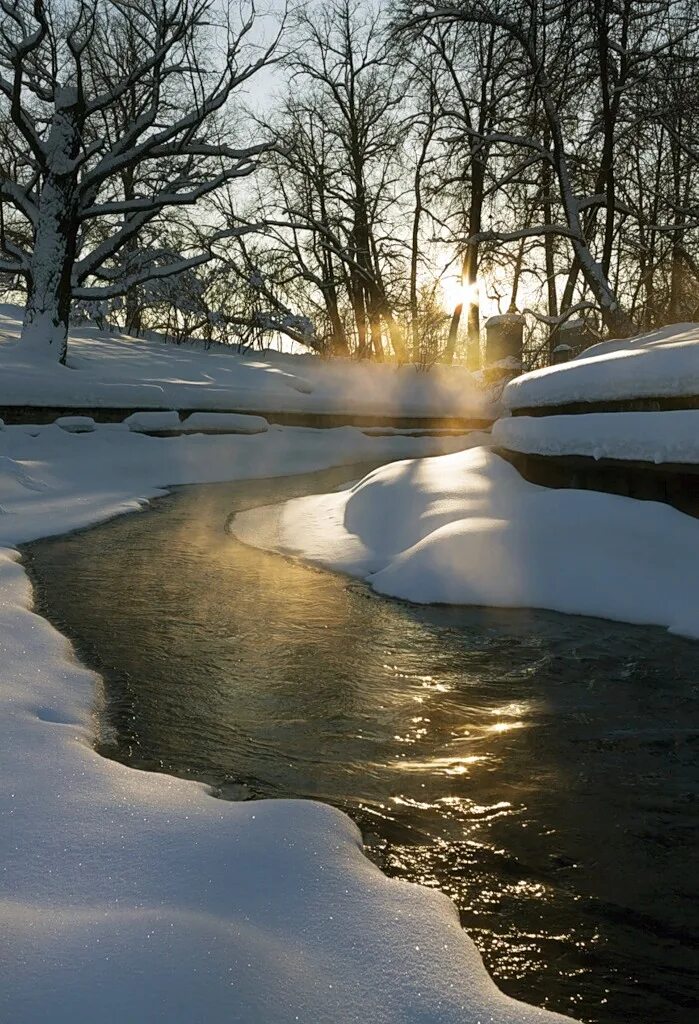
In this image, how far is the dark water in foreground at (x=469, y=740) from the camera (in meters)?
1.86

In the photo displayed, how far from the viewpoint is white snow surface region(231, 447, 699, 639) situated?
4.51m

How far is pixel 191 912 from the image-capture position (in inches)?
66.6

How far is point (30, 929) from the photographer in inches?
62.3

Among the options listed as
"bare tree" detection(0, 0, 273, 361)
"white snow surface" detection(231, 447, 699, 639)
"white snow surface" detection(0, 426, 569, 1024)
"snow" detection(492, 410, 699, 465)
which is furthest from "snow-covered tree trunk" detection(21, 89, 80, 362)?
"white snow surface" detection(0, 426, 569, 1024)

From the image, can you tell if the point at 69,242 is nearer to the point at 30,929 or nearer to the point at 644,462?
the point at 644,462

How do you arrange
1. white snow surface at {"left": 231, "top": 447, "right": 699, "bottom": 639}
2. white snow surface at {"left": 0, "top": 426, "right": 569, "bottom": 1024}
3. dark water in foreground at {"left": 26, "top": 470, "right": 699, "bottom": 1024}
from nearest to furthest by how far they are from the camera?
white snow surface at {"left": 0, "top": 426, "right": 569, "bottom": 1024}
dark water in foreground at {"left": 26, "top": 470, "right": 699, "bottom": 1024}
white snow surface at {"left": 231, "top": 447, "right": 699, "bottom": 639}

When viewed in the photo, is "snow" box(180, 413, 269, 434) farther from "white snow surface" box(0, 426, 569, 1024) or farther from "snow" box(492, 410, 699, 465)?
"white snow surface" box(0, 426, 569, 1024)

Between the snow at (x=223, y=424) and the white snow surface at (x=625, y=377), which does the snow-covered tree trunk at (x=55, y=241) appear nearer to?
the snow at (x=223, y=424)

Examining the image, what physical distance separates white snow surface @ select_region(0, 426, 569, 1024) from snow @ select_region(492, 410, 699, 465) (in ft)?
10.3

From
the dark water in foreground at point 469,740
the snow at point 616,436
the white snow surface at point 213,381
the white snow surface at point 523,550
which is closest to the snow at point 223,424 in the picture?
the white snow surface at point 213,381

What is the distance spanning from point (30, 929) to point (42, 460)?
29.7ft

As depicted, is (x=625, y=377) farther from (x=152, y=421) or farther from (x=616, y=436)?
(x=152, y=421)

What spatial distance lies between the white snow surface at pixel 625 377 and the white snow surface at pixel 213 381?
6.87 metres

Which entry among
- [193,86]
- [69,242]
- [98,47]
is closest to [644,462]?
[69,242]
